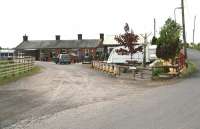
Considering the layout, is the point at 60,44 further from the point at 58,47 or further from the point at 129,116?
the point at 129,116

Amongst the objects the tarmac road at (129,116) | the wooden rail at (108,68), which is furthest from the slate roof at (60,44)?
the tarmac road at (129,116)

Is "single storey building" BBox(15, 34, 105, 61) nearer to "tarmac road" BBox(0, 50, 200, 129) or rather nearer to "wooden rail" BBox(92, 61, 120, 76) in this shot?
"wooden rail" BBox(92, 61, 120, 76)

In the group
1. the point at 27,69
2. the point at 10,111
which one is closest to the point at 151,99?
the point at 10,111

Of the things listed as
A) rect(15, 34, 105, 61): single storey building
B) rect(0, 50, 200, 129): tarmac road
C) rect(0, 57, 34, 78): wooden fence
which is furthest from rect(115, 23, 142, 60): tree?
rect(15, 34, 105, 61): single storey building

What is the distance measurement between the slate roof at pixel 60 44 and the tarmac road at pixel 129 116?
77244 millimetres

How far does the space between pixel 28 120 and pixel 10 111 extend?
7.80ft

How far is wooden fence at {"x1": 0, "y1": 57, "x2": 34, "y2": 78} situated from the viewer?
33456 mm

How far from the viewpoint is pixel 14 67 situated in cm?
3672

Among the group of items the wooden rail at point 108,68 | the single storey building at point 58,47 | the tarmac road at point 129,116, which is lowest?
the tarmac road at point 129,116

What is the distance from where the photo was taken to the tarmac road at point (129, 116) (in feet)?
41.2

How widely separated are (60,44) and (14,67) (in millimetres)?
63271

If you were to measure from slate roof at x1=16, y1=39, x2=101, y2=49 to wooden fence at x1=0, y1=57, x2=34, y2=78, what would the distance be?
168ft

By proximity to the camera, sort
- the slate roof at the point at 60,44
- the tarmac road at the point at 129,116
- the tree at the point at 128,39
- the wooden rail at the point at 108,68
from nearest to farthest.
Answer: the tarmac road at the point at 129,116 < the wooden rail at the point at 108,68 < the tree at the point at 128,39 < the slate roof at the point at 60,44

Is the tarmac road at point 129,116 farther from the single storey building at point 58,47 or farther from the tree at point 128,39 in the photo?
the single storey building at point 58,47
